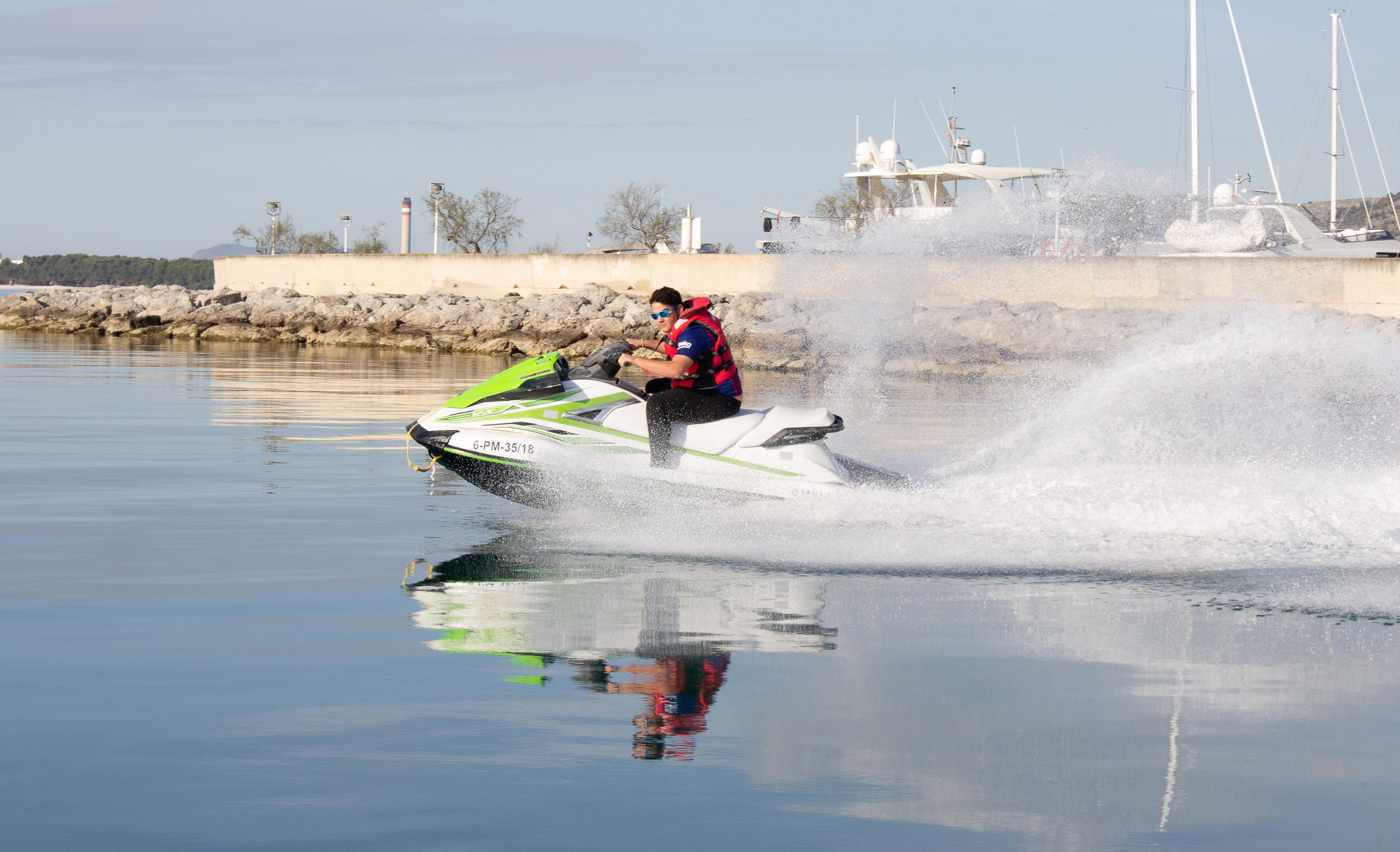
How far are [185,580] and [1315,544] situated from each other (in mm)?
6423

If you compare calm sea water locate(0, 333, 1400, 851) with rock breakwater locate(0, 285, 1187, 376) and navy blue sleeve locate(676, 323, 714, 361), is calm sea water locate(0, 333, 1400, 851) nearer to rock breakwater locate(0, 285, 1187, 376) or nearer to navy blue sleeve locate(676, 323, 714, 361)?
navy blue sleeve locate(676, 323, 714, 361)

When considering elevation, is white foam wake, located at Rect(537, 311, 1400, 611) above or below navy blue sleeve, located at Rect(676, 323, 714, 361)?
below

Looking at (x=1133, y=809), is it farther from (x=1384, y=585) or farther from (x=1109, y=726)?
(x=1384, y=585)

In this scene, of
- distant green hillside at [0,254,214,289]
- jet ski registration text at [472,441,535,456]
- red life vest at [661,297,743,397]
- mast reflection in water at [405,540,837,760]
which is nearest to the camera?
mast reflection in water at [405,540,837,760]

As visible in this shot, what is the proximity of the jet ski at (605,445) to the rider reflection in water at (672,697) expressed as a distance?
10.8ft

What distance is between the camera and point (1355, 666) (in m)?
5.70

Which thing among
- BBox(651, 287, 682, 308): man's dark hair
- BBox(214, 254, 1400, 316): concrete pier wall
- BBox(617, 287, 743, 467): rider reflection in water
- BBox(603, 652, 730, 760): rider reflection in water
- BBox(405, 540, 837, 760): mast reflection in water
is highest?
BBox(214, 254, 1400, 316): concrete pier wall

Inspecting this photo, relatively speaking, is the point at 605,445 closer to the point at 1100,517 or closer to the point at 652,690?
the point at 1100,517

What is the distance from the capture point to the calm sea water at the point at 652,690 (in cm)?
395

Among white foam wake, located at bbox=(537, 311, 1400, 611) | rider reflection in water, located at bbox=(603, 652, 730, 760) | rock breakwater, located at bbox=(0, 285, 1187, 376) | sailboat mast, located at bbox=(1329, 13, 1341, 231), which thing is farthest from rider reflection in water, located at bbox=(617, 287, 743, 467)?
sailboat mast, located at bbox=(1329, 13, 1341, 231)

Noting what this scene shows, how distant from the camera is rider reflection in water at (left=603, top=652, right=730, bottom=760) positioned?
4602 millimetres

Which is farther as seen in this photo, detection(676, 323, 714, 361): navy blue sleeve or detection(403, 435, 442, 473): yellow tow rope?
detection(403, 435, 442, 473): yellow tow rope

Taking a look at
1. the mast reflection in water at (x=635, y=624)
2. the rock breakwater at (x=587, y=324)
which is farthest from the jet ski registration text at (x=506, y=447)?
the rock breakwater at (x=587, y=324)

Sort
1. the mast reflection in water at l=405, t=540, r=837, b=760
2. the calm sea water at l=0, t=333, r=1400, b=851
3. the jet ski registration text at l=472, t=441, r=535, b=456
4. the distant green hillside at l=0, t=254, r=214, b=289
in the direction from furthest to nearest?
the distant green hillside at l=0, t=254, r=214, b=289 → the jet ski registration text at l=472, t=441, r=535, b=456 → the mast reflection in water at l=405, t=540, r=837, b=760 → the calm sea water at l=0, t=333, r=1400, b=851
